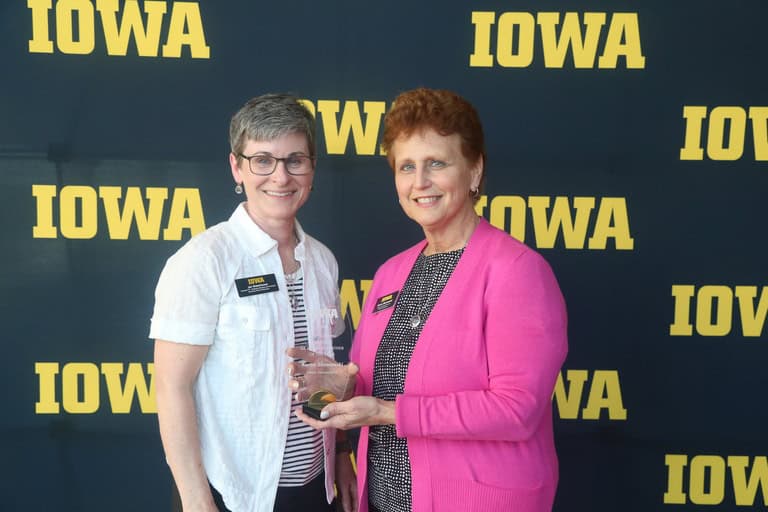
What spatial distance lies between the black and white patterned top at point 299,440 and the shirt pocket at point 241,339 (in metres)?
0.11

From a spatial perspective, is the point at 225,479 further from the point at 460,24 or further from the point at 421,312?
the point at 460,24

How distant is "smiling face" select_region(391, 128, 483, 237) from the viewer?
1.50 metres

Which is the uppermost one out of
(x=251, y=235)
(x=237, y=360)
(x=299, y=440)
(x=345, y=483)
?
(x=251, y=235)

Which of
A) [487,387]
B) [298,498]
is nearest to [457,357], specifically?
[487,387]

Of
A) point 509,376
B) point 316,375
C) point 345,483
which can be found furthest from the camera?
point 345,483

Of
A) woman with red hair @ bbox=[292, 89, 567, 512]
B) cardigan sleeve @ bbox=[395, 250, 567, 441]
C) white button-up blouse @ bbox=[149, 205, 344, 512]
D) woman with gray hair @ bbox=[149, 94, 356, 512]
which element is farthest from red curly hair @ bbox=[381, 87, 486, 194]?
white button-up blouse @ bbox=[149, 205, 344, 512]

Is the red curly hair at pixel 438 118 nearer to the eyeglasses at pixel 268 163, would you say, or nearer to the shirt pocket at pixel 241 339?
the eyeglasses at pixel 268 163

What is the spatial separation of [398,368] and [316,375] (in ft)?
0.69

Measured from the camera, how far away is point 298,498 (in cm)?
154

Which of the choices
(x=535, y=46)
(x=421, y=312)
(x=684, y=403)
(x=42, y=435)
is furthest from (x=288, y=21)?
(x=684, y=403)

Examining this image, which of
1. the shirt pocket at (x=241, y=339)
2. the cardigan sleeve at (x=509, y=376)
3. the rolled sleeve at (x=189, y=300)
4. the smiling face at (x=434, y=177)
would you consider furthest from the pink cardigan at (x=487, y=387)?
the rolled sleeve at (x=189, y=300)

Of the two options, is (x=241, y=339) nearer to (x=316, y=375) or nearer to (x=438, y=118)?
(x=316, y=375)

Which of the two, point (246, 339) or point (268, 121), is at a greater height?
point (268, 121)

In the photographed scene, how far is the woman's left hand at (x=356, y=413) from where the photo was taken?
141 cm
